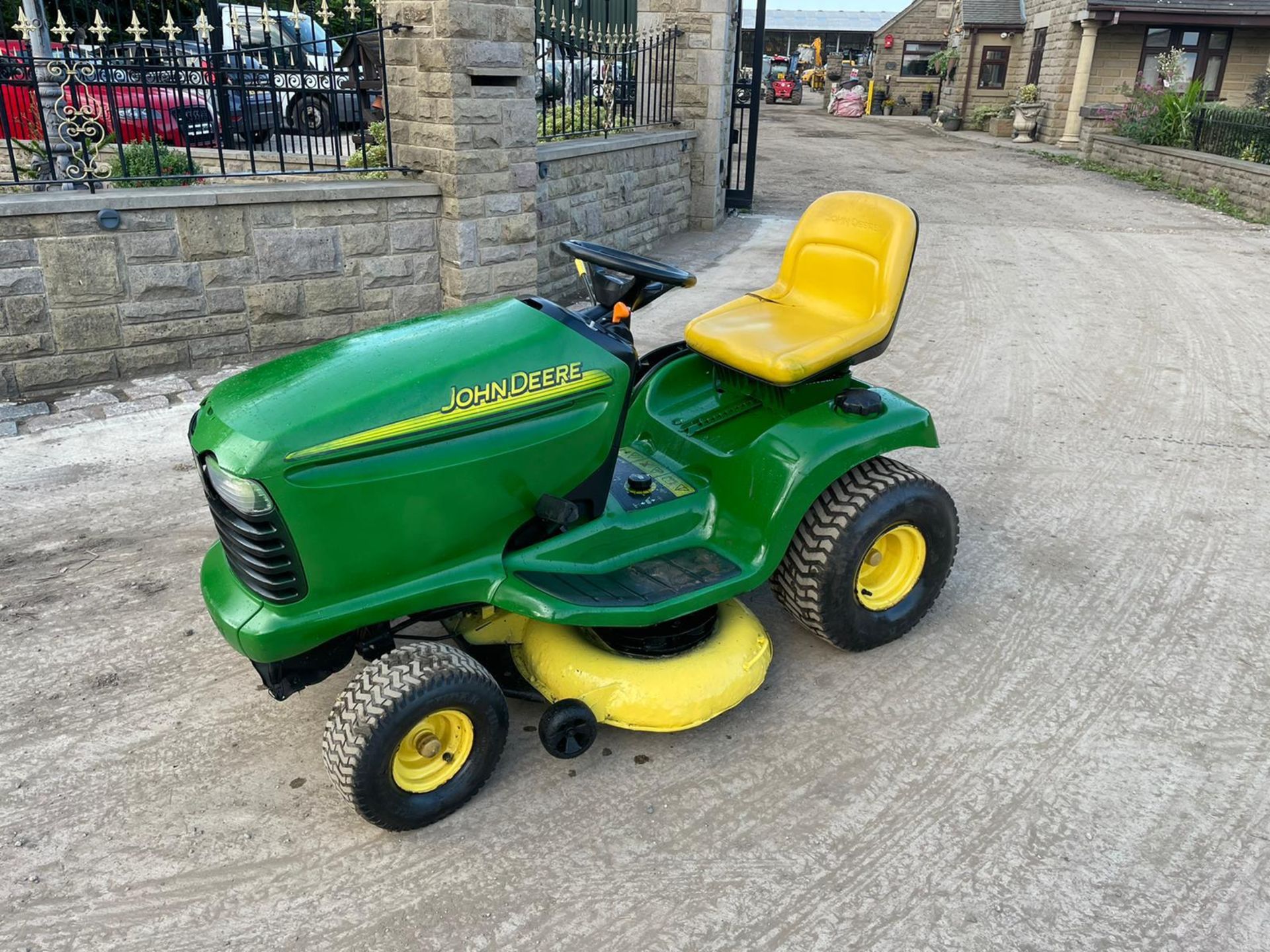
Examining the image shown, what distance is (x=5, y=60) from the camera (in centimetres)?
529

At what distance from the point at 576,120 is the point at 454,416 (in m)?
7.31

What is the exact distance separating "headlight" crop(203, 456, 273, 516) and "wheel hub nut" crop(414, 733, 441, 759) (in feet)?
2.35

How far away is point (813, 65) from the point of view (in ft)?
152

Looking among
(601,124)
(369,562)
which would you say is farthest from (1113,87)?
(369,562)

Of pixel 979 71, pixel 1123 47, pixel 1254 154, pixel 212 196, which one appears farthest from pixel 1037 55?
pixel 212 196

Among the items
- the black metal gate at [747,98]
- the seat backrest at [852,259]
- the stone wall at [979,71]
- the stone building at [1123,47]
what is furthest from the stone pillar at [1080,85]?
the seat backrest at [852,259]

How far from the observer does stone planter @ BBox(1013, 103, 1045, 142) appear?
23.6 meters

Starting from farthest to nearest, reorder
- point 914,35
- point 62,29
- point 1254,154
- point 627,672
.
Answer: point 914,35, point 1254,154, point 62,29, point 627,672

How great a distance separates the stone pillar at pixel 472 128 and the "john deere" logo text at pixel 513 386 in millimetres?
3788

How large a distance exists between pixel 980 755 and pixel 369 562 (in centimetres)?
185

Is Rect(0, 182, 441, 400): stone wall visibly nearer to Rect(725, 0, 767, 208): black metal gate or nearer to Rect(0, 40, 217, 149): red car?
Rect(0, 40, 217, 149): red car

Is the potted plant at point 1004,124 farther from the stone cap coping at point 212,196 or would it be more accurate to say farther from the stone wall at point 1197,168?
the stone cap coping at point 212,196

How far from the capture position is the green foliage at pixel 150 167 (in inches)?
219

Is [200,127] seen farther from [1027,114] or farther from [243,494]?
[1027,114]
